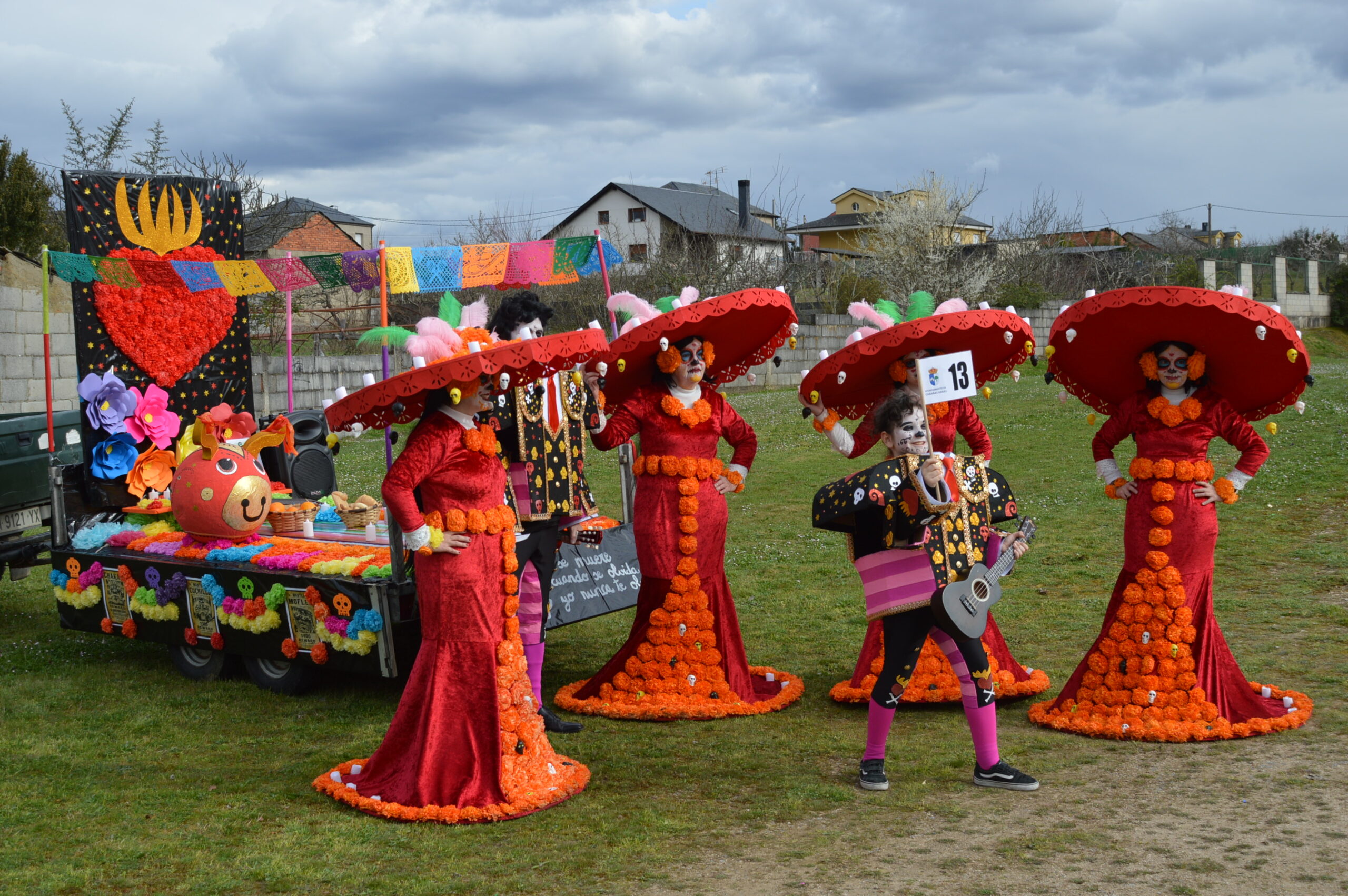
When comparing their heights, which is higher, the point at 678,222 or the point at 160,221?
the point at 678,222

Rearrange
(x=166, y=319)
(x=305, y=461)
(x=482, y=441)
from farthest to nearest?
(x=305, y=461), (x=166, y=319), (x=482, y=441)

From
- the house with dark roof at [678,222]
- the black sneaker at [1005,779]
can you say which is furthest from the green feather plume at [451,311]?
the house with dark roof at [678,222]

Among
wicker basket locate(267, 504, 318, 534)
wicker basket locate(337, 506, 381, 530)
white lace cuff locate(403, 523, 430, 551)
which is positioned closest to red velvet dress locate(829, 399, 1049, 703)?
white lace cuff locate(403, 523, 430, 551)

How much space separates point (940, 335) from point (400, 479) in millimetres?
2348

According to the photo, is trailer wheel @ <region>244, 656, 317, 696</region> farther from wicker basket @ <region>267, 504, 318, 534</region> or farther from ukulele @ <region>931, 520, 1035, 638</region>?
ukulele @ <region>931, 520, 1035, 638</region>

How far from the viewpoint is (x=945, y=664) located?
580cm

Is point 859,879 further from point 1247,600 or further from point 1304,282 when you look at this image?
point 1304,282

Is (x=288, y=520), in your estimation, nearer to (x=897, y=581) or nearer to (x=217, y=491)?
(x=217, y=491)

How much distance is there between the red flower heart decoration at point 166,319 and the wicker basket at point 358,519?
5.74 ft

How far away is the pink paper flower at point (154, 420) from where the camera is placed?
748 centimetres

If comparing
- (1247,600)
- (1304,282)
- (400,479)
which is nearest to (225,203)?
(400,479)

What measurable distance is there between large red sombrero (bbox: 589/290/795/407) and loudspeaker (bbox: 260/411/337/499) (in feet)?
10.2

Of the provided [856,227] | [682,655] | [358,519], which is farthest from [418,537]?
[856,227]

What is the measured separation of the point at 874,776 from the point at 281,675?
3.47m
